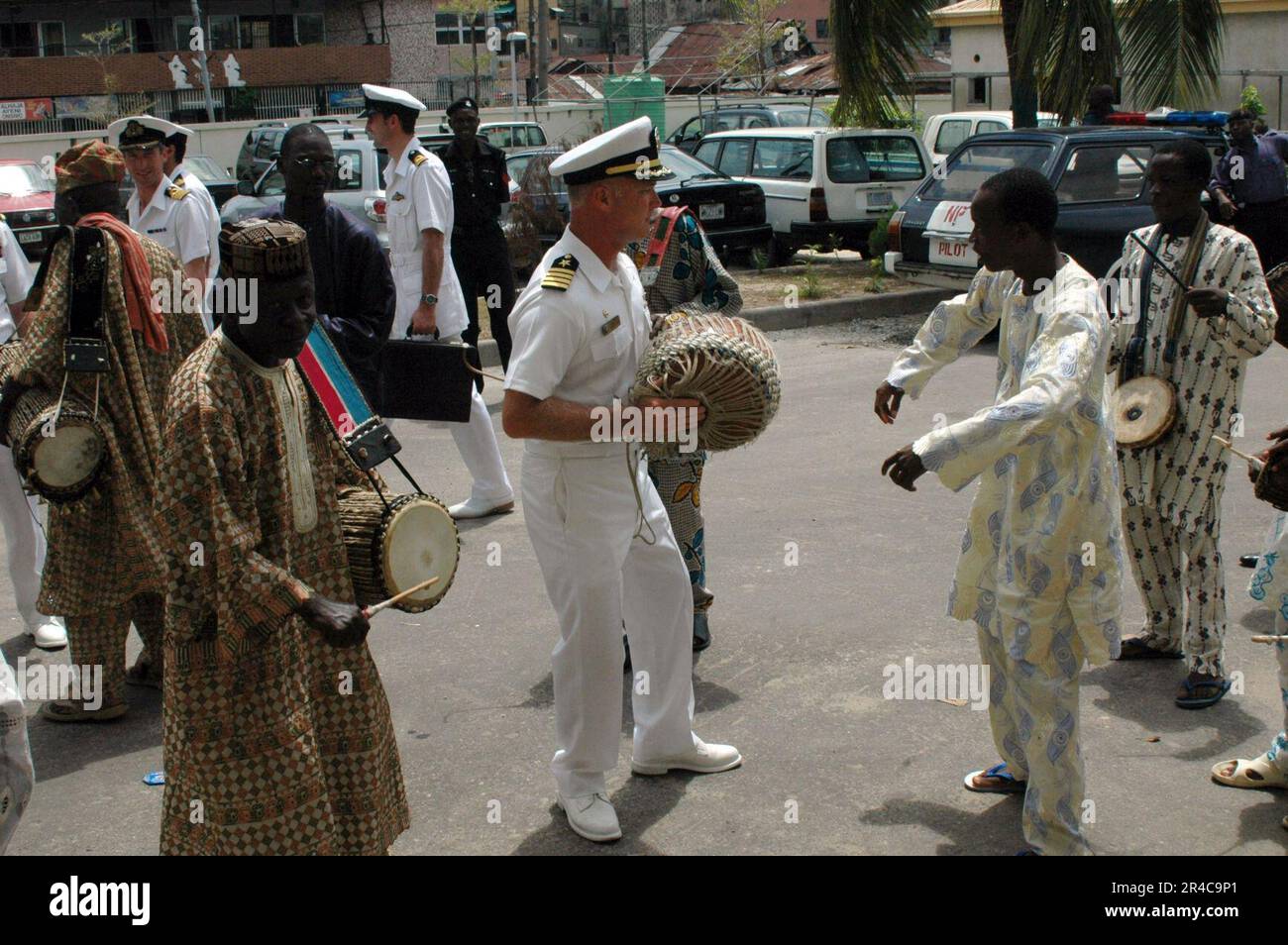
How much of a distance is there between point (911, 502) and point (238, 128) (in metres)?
30.8

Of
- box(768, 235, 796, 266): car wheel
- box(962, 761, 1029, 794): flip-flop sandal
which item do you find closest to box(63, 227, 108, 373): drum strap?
box(962, 761, 1029, 794): flip-flop sandal

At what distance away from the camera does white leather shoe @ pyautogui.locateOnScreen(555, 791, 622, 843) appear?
4.11 metres

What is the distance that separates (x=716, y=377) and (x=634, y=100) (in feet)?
90.6

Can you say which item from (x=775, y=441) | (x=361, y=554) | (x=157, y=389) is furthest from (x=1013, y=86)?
(x=361, y=554)

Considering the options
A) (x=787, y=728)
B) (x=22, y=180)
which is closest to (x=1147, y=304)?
(x=787, y=728)

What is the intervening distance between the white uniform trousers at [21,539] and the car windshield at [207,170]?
1752 centimetres

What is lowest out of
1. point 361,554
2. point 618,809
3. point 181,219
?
point 618,809

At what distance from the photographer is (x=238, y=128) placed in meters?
34.6

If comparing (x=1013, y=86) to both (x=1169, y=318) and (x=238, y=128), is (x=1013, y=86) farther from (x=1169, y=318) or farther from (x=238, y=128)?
(x=238, y=128)

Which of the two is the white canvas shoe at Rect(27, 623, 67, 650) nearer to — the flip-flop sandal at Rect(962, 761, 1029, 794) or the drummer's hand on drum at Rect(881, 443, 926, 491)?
the flip-flop sandal at Rect(962, 761, 1029, 794)

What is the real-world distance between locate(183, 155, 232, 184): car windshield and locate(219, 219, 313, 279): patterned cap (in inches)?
794

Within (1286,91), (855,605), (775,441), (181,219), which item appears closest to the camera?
(855,605)

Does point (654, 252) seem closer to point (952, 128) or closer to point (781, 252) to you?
point (781, 252)
